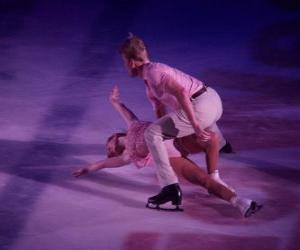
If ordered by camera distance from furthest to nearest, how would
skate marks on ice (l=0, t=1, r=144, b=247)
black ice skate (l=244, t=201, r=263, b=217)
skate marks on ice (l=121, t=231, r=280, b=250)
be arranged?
1. skate marks on ice (l=0, t=1, r=144, b=247)
2. black ice skate (l=244, t=201, r=263, b=217)
3. skate marks on ice (l=121, t=231, r=280, b=250)

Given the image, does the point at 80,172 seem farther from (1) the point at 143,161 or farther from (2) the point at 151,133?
(2) the point at 151,133

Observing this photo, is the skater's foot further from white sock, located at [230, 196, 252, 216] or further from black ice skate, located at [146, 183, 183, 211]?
black ice skate, located at [146, 183, 183, 211]

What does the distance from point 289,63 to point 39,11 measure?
423 cm

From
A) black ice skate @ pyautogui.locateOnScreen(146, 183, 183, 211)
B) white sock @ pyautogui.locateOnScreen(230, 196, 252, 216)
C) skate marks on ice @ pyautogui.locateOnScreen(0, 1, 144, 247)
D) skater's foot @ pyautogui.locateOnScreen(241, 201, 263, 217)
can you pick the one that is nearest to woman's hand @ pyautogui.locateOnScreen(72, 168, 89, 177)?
skate marks on ice @ pyautogui.locateOnScreen(0, 1, 144, 247)

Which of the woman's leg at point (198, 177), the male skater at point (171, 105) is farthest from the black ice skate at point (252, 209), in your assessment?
the male skater at point (171, 105)

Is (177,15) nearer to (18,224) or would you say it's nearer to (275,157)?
(275,157)

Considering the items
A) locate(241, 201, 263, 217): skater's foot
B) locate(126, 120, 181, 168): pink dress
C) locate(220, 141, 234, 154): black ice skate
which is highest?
locate(220, 141, 234, 154): black ice skate

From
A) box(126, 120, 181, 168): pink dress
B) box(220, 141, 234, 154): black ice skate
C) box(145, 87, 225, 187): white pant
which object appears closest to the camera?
box(145, 87, 225, 187): white pant

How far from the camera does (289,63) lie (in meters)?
9.61

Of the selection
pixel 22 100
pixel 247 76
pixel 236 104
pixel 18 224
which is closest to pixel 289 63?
pixel 247 76

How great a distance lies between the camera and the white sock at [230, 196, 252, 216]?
550cm

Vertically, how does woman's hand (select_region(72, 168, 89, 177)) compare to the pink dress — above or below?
below

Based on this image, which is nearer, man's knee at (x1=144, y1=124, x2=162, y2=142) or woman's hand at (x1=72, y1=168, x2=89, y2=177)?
man's knee at (x1=144, y1=124, x2=162, y2=142)

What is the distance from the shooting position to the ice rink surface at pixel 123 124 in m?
5.35
